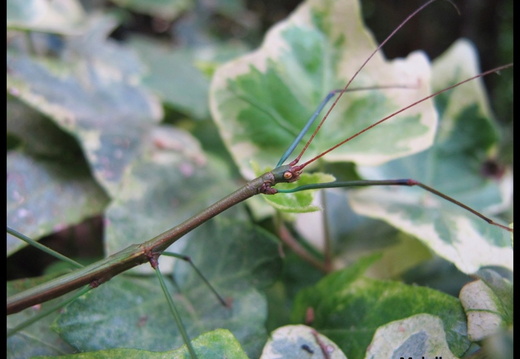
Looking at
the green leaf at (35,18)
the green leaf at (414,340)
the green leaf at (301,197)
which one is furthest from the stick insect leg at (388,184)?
the green leaf at (35,18)

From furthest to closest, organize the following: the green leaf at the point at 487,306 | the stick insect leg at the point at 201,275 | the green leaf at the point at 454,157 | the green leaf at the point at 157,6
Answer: the green leaf at the point at 157,6 → the green leaf at the point at 454,157 → the stick insect leg at the point at 201,275 → the green leaf at the point at 487,306

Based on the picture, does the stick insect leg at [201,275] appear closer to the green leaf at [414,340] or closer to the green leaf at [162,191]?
the green leaf at [162,191]

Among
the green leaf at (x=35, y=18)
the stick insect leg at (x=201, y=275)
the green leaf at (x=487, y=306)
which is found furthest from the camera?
the green leaf at (x=35, y=18)

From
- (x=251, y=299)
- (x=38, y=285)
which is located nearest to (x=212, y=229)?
(x=251, y=299)

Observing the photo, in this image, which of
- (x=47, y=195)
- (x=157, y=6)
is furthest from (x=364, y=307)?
(x=157, y=6)

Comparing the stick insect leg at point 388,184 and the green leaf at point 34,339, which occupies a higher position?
the green leaf at point 34,339
